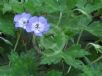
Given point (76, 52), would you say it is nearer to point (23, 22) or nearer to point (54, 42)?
point (54, 42)

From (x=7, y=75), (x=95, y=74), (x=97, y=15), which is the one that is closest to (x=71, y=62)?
(x=95, y=74)

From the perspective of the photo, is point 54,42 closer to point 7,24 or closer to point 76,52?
point 76,52

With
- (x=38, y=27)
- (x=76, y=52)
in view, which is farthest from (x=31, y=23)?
(x=76, y=52)

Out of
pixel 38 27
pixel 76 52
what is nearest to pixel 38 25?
pixel 38 27

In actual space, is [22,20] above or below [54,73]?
above

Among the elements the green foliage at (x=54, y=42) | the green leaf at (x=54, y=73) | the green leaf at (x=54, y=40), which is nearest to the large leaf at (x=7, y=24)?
the green foliage at (x=54, y=42)

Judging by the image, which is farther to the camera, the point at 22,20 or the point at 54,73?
the point at 22,20

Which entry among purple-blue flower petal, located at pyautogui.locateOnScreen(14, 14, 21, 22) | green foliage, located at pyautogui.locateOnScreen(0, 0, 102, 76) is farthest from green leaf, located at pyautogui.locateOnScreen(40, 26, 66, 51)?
purple-blue flower petal, located at pyautogui.locateOnScreen(14, 14, 21, 22)

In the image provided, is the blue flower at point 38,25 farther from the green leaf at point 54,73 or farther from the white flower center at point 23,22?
the green leaf at point 54,73
